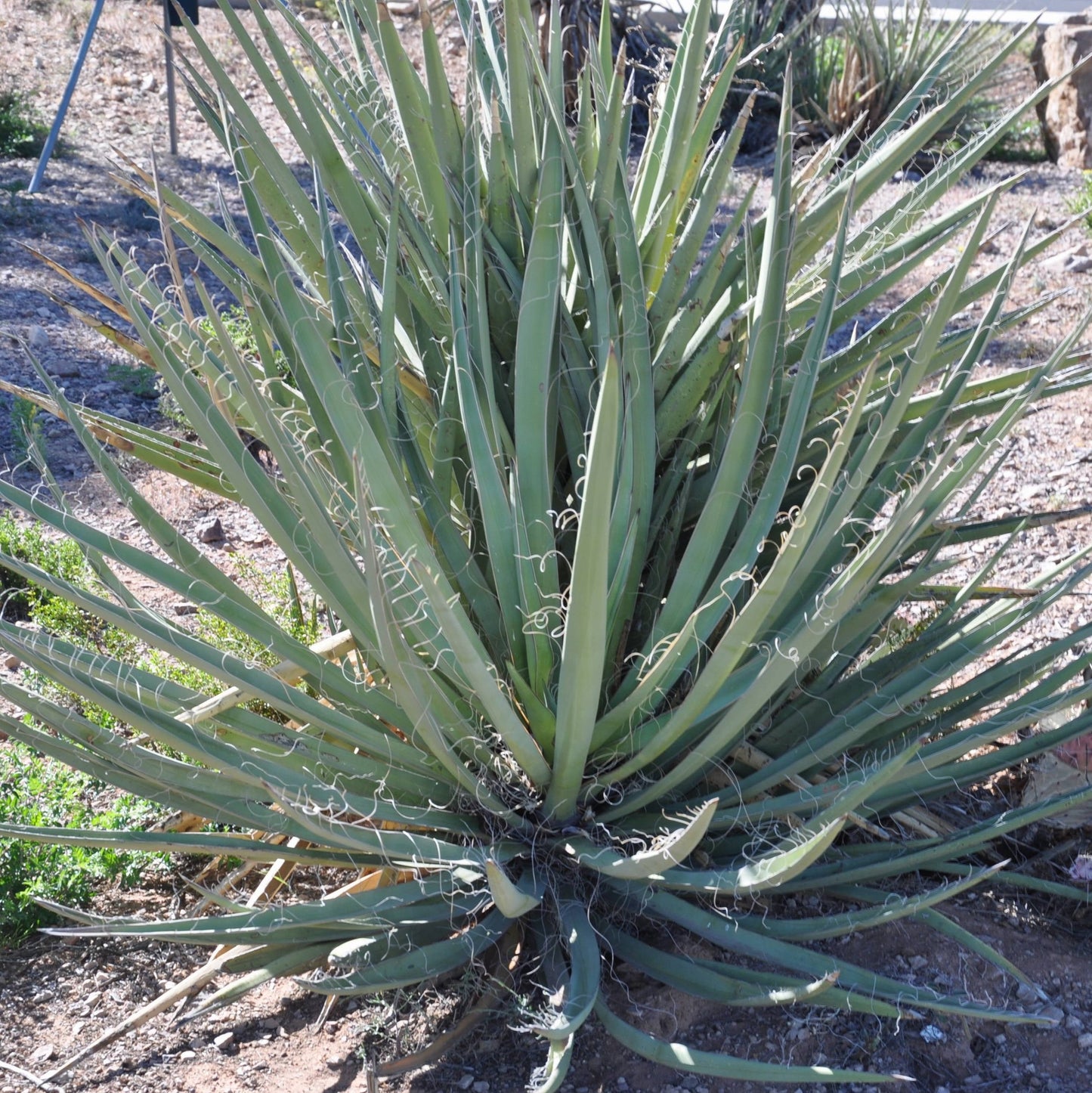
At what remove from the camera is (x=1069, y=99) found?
779 centimetres

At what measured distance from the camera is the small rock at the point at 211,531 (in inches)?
146

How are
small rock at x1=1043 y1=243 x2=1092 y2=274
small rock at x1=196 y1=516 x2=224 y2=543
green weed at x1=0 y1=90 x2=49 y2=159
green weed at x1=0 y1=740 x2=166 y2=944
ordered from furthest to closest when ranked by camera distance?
green weed at x1=0 y1=90 x2=49 y2=159 < small rock at x1=1043 y1=243 x2=1092 y2=274 < small rock at x1=196 y1=516 x2=224 y2=543 < green weed at x1=0 y1=740 x2=166 y2=944

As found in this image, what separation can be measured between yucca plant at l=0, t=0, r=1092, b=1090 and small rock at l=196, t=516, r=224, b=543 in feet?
5.16

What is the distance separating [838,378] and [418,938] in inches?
47.2

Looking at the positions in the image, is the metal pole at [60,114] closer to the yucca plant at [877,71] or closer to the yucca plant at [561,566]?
the yucca plant at [877,71]

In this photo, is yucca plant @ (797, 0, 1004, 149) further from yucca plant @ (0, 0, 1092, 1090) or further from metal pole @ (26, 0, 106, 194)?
yucca plant @ (0, 0, 1092, 1090)

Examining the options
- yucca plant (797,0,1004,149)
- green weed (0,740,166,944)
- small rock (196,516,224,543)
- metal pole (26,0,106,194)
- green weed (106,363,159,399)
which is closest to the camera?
green weed (0,740,166,944)

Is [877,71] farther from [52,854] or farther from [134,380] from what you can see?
[52,854]

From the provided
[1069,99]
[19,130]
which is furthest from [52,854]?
[1069,99]

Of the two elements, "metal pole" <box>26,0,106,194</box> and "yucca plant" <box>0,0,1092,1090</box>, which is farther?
"metal pole" <box>26,0,106,194</box>

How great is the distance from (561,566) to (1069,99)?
7.54m

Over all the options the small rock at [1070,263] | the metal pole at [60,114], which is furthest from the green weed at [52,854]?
the metal pole at [60,114]

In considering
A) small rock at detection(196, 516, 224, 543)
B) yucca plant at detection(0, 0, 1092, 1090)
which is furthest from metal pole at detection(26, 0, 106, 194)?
yucca plant at detection(0, 0, 1092, 1090)

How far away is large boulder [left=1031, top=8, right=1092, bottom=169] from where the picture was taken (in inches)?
303
